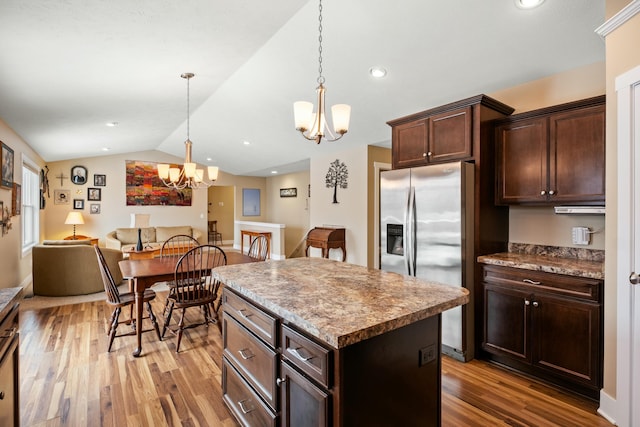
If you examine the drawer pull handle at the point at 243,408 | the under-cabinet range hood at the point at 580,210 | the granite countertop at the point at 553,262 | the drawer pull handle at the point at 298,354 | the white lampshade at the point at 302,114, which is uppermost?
the white lampshade at the point at 302,114

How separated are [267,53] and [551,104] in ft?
9.12

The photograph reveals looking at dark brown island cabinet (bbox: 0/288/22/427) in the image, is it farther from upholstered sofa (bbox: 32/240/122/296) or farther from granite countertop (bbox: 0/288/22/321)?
upholstered sofa (bbox: 32/240/122/296)

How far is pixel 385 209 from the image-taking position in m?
3.39

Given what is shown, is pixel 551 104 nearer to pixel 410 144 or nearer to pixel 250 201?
pixel 410 144

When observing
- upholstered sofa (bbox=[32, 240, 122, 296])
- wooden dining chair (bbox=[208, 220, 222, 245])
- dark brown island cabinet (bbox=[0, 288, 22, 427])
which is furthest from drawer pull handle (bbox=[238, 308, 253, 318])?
wooden dining chair (bbox=[208, 220, 222, 245])

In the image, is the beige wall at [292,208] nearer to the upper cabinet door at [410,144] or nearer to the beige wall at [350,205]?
the beige wall at [350,205]

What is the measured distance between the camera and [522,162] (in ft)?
9.19

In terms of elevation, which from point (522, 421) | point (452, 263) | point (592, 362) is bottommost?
point (522, 421)

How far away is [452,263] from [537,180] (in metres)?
0.99

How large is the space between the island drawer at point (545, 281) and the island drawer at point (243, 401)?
84.1 inches

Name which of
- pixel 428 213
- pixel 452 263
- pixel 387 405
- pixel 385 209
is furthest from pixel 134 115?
pixel 387 405

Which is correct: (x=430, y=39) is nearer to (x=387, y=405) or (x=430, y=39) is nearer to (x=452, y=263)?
(x=452, y=263)

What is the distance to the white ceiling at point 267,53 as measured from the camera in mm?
2229

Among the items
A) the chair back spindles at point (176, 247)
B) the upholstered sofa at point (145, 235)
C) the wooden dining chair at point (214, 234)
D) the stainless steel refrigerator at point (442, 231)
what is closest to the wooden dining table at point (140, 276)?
the chair back spindles at point (176, 247)
